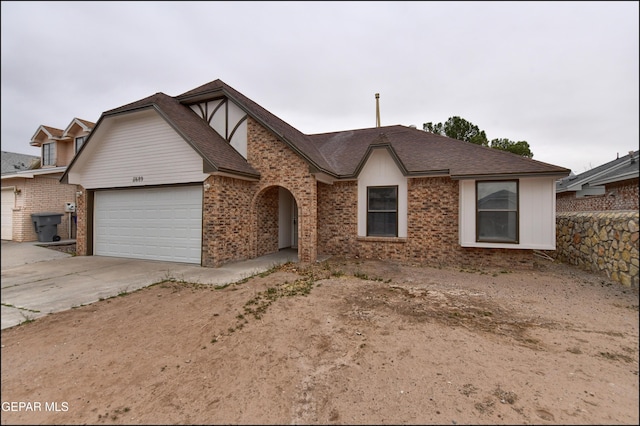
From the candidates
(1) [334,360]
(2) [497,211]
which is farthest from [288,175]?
(1) [334,360]

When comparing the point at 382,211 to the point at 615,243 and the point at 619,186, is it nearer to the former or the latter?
the point at 615,243

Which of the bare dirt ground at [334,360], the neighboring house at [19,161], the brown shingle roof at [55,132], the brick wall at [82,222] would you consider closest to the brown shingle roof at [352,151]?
the brick wall at [82,222]

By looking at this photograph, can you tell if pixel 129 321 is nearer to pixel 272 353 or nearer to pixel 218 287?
pixel 218 287

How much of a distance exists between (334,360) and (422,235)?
677 cm

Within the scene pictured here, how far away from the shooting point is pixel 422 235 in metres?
9.52

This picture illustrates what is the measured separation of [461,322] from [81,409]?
440cm

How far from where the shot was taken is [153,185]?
9.46m

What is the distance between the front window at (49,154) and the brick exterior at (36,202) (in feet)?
8.33

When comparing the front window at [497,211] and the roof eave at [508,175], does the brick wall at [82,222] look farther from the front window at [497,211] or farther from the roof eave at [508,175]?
the front window at [497,211]

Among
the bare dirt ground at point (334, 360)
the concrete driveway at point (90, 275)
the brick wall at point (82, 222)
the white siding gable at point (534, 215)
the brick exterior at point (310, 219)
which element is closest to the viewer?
the bare dirt ground at point (334, 360)

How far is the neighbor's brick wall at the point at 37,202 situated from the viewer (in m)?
12.3

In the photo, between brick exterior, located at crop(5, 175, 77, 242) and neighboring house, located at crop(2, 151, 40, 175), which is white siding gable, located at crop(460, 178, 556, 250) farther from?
neighboring house, located at crop(2, 151, 40, 175)

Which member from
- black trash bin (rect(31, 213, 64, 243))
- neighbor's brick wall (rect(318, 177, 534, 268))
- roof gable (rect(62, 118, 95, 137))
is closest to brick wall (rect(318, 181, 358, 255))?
neighbor's brick wall (rect(318, 177, 534, 268))

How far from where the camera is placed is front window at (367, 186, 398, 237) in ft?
32.4
